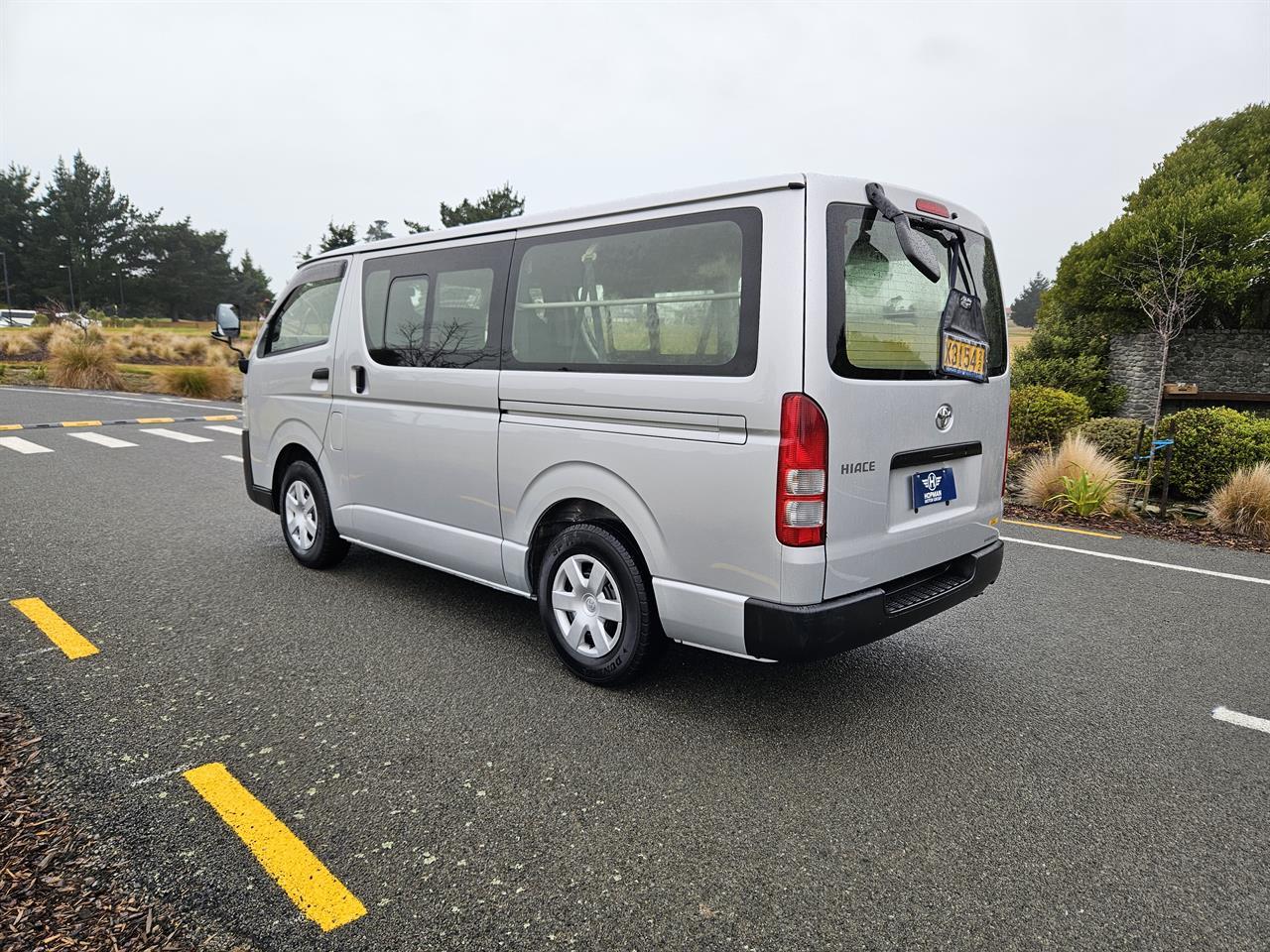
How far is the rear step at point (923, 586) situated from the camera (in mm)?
3291

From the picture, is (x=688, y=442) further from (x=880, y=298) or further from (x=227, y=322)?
(x=227, y=322)

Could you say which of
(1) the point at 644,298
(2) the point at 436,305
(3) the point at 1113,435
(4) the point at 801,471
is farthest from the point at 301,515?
(3) the point at 1113,435

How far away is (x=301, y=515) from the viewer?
5.39 m

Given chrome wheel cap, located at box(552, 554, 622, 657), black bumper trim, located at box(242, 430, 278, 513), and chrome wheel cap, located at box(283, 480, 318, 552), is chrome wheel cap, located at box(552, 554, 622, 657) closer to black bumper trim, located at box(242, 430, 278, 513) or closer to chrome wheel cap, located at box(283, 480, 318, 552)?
chrome wheel cap, located at box(283, 480, 318, 552)

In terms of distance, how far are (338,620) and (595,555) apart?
177cm

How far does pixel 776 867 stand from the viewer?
2.43m

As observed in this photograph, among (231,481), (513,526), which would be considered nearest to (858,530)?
(513,526)

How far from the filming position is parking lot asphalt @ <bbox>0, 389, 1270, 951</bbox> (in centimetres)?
225

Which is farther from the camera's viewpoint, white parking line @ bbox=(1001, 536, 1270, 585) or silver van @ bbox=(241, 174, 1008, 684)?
white parking line @ bbox=(1001, 536, 1270, 585)

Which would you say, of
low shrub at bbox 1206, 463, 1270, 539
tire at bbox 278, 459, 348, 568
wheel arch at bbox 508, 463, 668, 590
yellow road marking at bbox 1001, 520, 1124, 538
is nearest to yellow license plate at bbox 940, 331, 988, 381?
wheel arch at bbox 508, 463, 668, 590

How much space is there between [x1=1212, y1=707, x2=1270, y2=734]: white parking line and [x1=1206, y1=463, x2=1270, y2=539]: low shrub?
14.8 ft

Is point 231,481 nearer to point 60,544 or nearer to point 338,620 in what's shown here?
Answer: point 60,544

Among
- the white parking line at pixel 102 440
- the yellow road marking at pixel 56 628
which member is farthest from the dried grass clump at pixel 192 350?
the yellow road marking at pixel 56 628

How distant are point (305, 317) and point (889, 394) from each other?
3824 millimetres
